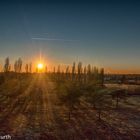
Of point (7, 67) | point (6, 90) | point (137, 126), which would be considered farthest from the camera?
point (7, 67)

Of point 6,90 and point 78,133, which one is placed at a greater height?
point 6,90

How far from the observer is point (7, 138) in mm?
10828

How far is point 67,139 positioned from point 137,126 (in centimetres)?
628

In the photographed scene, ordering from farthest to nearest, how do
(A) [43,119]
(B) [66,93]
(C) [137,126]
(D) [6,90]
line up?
(D) [6,90] < (B) [66,93] < (A) [43,119] < (C) [137,126]

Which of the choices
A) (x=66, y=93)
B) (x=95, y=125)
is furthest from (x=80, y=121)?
(x=66, y=93)

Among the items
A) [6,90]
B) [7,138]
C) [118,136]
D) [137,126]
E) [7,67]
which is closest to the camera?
[7,138]

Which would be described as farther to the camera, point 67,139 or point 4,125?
point 4,125

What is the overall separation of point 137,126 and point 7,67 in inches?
2057

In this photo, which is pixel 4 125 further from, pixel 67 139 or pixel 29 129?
pixel 67 139

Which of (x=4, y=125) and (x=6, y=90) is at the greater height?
(x=6, y=90)

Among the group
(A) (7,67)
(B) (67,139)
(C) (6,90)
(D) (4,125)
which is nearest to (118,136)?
(B) (67,139)

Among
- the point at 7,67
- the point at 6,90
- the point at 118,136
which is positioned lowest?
the point at 118,136

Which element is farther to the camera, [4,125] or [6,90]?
[6,90]

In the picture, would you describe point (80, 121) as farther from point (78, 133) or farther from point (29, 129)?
point (29, 129)
